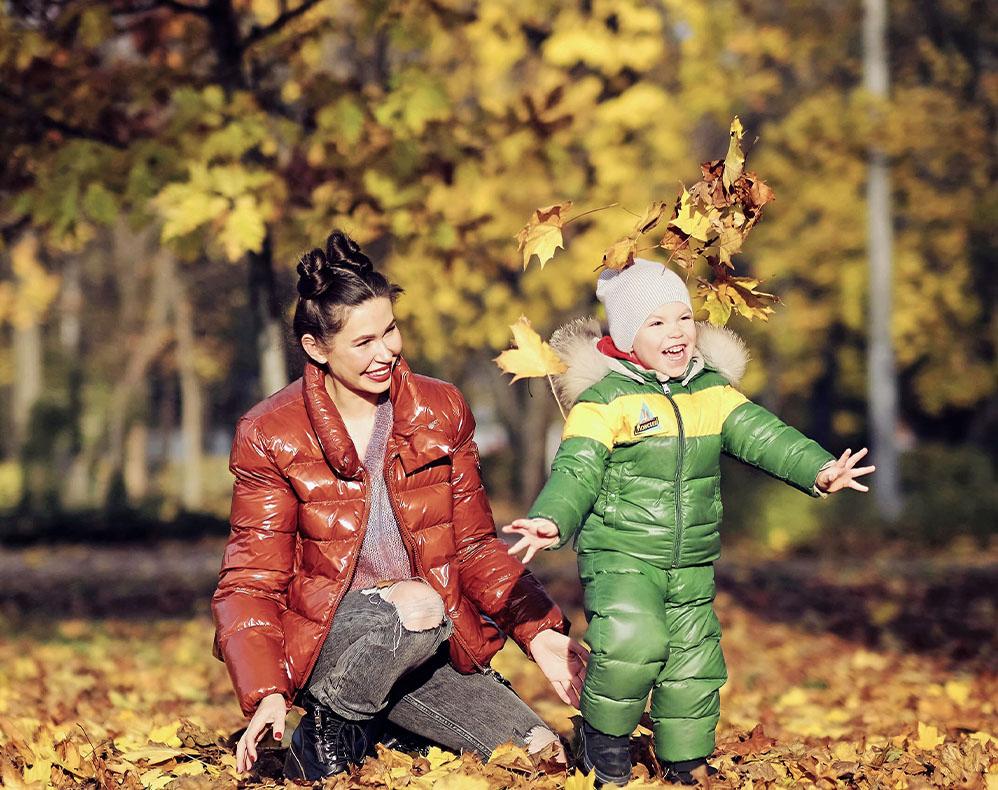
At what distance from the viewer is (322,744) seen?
3.78 m

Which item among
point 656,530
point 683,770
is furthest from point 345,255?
point 683,770

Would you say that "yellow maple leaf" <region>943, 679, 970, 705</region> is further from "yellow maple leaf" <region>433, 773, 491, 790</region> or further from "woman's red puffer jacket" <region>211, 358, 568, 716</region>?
"yellow maple leaf" <region>433, 773, 491, 790</region>

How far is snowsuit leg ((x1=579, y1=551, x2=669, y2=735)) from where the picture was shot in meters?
3.51

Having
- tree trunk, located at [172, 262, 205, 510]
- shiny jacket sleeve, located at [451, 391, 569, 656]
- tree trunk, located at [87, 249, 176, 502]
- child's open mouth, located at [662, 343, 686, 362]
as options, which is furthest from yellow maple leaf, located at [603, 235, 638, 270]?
tree trunk, located at [172, 262, 205, 510]

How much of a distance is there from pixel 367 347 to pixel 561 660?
3.41 ft

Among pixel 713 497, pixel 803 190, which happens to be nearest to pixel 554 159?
pixel 713 497

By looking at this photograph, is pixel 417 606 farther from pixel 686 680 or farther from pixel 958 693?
pixel 958 693

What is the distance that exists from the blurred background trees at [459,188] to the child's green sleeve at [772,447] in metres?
0.47

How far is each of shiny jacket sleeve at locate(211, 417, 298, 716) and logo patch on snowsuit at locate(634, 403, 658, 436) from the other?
0.97 m

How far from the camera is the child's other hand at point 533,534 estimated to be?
3246mm

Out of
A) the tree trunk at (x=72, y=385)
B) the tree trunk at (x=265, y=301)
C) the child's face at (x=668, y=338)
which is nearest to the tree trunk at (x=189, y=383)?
the tree trunk at (x=72, y=385)

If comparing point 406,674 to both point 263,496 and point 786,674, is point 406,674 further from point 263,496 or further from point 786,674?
point 786,674

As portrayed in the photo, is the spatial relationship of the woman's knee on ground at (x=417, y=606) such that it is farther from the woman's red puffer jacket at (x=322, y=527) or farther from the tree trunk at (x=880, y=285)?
the tree trunk at (x=880, y=285)

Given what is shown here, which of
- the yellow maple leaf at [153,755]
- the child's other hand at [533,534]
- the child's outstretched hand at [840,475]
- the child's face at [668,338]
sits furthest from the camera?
the yellow maple leaf at [153,755]
